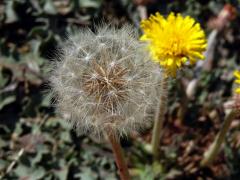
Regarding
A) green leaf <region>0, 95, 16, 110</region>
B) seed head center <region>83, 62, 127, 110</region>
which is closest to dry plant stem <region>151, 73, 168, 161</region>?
seed head center <region>83, 62, 127, 110</region>

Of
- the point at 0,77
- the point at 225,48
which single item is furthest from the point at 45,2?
the point at 225,48

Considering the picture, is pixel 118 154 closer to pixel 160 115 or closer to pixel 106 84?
pixel 106 84

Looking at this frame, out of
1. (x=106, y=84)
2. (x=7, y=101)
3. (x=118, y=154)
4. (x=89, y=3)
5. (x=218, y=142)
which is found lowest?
(x=218, y=142)

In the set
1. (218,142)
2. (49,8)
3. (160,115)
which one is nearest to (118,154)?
(160,115)

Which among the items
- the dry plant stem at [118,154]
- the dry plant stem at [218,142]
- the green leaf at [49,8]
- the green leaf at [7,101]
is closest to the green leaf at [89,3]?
the green leaf at [49,8]

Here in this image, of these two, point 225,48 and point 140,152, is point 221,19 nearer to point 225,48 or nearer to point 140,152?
point 225,48

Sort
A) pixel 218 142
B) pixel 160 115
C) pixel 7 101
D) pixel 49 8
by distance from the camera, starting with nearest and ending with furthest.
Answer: pixel 160 115 → pixel 218 142 → pixel 7 101 → pixel 49 8
